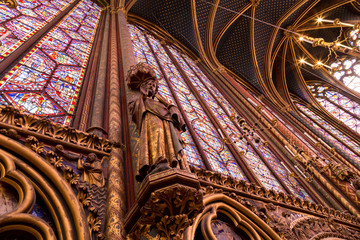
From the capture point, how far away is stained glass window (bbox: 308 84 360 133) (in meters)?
12.1

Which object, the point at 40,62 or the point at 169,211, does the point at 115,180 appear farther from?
the point at 40,62

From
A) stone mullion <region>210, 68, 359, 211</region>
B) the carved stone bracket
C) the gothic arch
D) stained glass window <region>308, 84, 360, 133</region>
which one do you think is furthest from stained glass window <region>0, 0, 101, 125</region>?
stained glass window <region>308, 84, 360, 133</region>

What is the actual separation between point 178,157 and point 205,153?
8.35 feet

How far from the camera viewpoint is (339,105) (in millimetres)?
13375

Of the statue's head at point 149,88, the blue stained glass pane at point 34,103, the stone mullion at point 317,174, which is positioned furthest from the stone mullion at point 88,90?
the stone mullion at point 317,174

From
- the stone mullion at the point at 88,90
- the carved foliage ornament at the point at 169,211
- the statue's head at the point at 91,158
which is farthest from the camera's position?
the stone mullion at the point at 88,90

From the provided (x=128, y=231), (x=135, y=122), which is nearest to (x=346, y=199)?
(x=135, y=122)

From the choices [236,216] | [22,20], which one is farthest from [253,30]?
[236,216]

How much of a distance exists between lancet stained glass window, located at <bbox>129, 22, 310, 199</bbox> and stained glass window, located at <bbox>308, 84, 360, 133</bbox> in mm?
6428

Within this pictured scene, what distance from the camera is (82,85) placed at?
14.3 ft

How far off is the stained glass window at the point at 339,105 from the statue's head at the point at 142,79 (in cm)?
1076

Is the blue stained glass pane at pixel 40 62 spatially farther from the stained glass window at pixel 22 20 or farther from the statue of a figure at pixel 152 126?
the statue of a figure at pixel 152 126

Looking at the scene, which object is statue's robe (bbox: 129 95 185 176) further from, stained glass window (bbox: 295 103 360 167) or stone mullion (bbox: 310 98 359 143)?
stone mullion (bbox: 310 98 359 143)

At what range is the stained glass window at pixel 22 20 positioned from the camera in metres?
4.36
